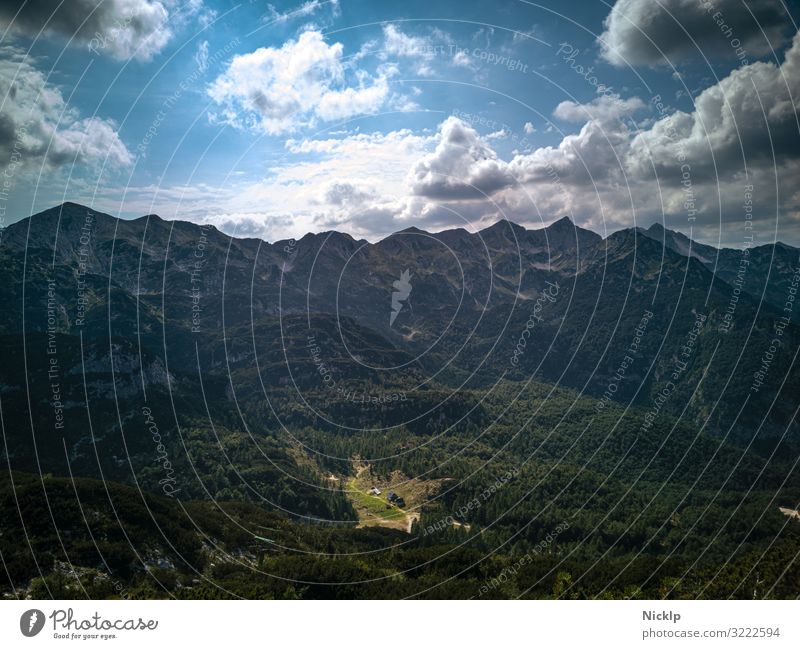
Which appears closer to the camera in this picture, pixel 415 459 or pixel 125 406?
pixel 125 406

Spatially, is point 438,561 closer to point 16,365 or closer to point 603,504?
point 603,504

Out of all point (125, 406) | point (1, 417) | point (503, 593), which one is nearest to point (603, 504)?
point (503, 593)
